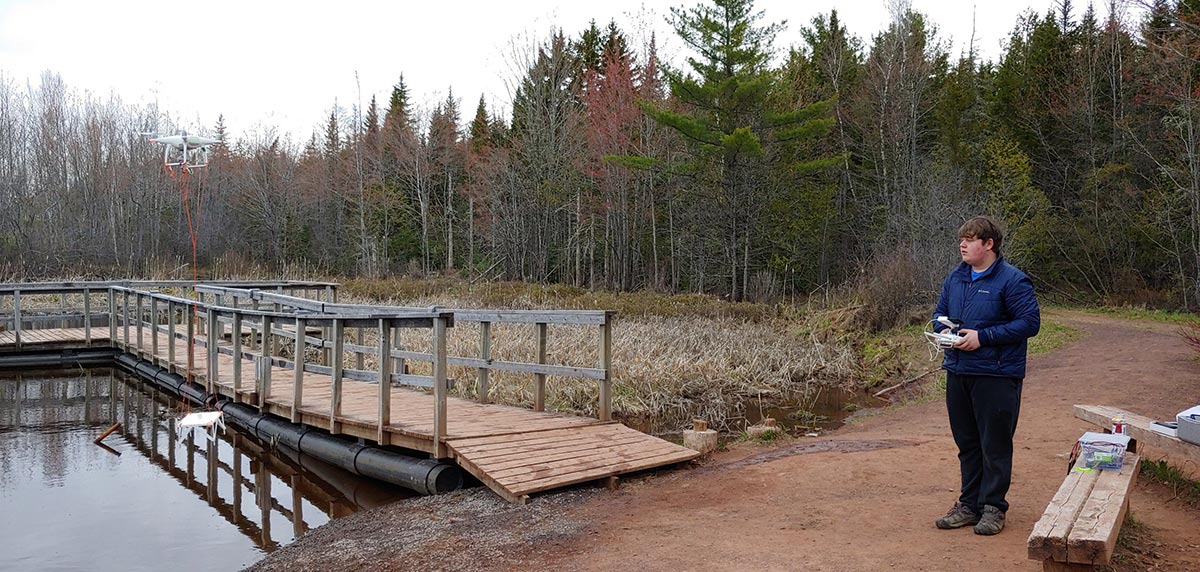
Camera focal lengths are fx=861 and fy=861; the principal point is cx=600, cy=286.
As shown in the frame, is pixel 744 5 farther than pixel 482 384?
Yes

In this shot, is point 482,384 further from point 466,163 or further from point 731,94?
point 466,163

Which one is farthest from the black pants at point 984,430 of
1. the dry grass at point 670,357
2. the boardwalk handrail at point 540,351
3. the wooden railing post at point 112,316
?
the wooden railing post at point 112,316

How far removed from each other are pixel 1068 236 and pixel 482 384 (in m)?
22.1

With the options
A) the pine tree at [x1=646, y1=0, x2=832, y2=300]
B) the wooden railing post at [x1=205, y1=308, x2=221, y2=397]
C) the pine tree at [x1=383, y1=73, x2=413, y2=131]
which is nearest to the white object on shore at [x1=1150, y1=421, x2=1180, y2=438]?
the wooden railing post at [x1=205, y1=308, x2=221, y2=397]

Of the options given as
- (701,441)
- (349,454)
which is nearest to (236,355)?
(349,454)

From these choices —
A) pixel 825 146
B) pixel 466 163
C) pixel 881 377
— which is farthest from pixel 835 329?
pixel 466 163

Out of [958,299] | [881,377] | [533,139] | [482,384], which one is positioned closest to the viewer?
[958,299]

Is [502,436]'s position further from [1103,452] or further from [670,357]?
[670,357]

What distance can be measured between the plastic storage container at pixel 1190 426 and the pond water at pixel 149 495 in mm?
5762

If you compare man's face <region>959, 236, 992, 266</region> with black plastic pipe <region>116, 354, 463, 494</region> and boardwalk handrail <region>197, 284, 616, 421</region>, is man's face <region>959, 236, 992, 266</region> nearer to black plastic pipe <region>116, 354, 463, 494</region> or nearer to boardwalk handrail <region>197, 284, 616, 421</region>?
boardwalk handrail <region>197, 284, 616, 421</region>

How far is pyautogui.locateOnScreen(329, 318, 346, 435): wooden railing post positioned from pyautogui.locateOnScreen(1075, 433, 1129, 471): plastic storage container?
19.4 ft

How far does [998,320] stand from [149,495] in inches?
290

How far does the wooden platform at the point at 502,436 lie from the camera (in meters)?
6.55

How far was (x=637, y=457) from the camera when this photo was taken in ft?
23.0
